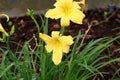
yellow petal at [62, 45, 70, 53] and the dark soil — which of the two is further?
the dark soil

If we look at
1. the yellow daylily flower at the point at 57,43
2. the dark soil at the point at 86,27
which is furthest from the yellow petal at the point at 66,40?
the dark soil at the point at 86,27

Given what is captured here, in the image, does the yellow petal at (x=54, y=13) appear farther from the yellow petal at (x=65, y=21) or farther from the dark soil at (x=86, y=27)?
the dark soil at (x=86, y=27)

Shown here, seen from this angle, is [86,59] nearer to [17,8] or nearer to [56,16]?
[56,16]

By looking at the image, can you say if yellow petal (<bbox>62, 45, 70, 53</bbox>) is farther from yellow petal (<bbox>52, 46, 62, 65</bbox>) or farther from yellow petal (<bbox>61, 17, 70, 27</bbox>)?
yellow petal (<bbox>61, 17, 70, 27</bbox>)

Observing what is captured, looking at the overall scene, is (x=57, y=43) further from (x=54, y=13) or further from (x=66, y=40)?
(x=54, y=13)

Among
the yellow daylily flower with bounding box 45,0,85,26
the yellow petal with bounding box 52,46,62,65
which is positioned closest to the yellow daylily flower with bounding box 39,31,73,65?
the yellow petal with bounding box 52,46,62,65

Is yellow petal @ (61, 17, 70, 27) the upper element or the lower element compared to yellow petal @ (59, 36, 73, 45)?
upper
